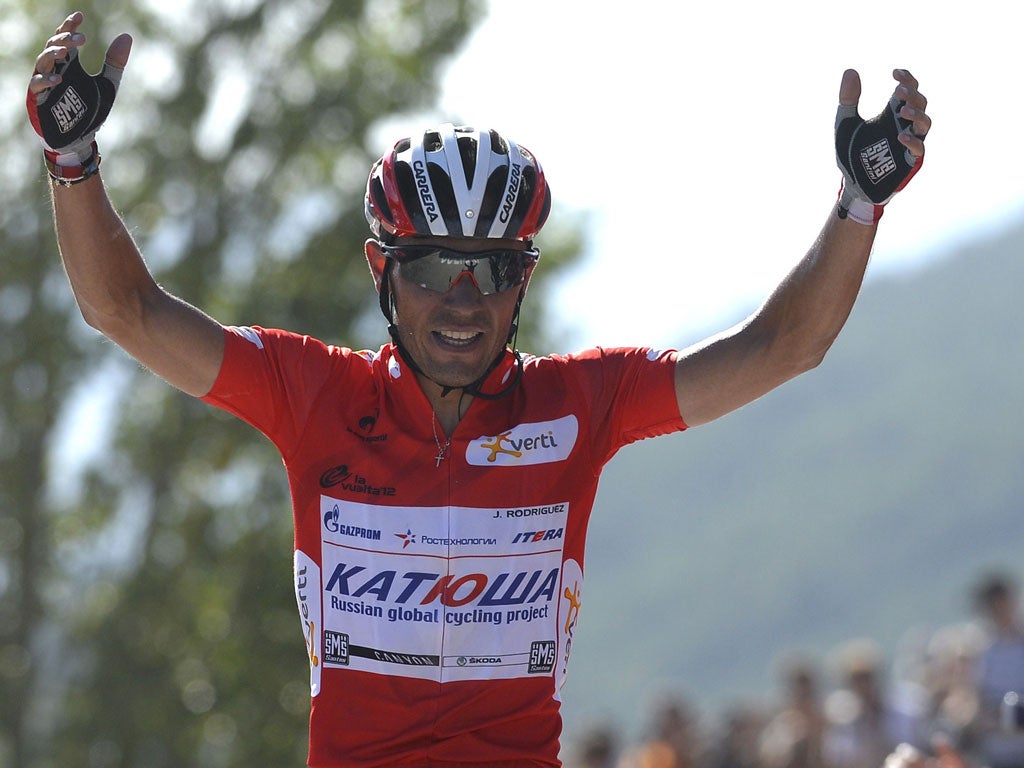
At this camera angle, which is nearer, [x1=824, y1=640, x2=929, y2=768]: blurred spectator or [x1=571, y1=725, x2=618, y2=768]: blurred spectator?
[x1=824, y1=640, x2=929, y2=768]: blurred spectator

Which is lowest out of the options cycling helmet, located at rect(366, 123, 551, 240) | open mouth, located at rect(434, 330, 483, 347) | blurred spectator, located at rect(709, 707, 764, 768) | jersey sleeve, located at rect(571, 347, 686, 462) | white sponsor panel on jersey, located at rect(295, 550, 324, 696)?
white sponsor panel on jersey, located at rect(295, 550, 324, 696)

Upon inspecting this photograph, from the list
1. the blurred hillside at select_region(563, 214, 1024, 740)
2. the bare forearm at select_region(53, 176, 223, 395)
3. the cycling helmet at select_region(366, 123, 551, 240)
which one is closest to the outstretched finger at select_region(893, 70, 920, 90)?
the cycling helmet at select_region(366, 123, 551, 240)

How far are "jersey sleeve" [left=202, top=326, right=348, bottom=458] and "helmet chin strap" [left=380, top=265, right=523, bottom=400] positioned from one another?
0.21m

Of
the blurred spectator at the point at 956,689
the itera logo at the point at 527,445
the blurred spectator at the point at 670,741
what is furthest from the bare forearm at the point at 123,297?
the blurred spectator at the point at 670,741

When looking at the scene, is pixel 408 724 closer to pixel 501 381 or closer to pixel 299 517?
pixel 299 517

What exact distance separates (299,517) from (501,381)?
0.70 m

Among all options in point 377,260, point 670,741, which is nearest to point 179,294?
point 670,741

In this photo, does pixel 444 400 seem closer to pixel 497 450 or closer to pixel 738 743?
pixel 497 450

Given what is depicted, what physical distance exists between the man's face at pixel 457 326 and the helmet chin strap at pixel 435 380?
0.02m

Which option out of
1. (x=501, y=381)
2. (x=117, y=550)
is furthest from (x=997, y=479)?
(x=501, y=381)

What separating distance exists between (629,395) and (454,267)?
24.4 inches

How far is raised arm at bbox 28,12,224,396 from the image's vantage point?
4566mm

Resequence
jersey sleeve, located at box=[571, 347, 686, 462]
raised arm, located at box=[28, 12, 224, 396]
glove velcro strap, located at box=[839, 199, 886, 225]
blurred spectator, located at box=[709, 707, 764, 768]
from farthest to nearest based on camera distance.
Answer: blurred spectator, located at box=[709, 707, 764, 768], jersey sleeve, located at box=[571, 347, 686, 462], glove velcro strap, located at box=[839, 199, 886, 225], raised arm, located at box=[28, 12, 224, 396]

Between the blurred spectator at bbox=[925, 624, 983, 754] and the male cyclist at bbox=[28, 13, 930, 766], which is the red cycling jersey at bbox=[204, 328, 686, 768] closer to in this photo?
the male cyclist at bbox=[28, 13, 930, 766]
